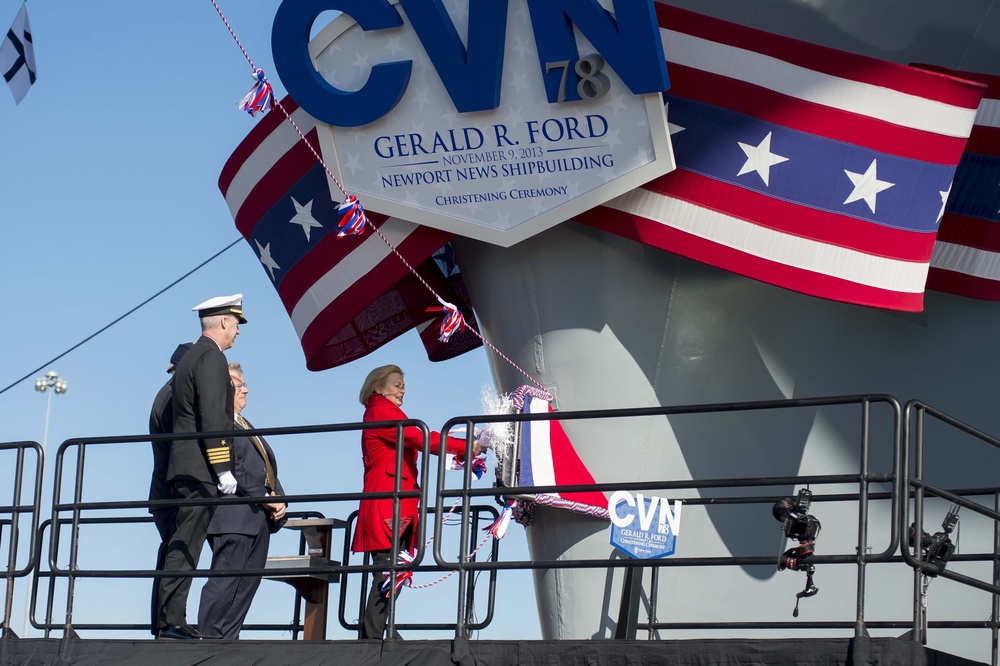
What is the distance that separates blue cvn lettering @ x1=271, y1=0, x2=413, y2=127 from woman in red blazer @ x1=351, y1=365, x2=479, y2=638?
1652 millimetres

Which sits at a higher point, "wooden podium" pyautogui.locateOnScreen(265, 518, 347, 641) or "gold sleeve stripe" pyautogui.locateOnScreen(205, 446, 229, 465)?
"gold sleeve stripe" pyautogui.locateOnScreen(205, 446, 229, 465)

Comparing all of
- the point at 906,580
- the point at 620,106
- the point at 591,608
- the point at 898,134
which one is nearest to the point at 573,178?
the point at 620,106

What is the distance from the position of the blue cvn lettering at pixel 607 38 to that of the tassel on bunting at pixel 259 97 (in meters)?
1.85

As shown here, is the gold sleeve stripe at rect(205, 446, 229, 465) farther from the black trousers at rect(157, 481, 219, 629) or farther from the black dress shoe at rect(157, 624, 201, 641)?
the black dress shoe at rect(157, 624, 201, 641)

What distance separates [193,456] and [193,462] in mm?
34

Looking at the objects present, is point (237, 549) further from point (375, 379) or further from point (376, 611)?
point (375, 379)

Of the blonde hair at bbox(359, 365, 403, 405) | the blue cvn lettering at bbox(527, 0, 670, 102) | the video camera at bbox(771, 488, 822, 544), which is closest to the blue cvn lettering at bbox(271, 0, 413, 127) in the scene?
the blue cvn lettering at bbox(527, 0, 670, 102)

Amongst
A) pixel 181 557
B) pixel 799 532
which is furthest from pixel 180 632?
pixel 799 532

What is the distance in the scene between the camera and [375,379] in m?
→ 7.88

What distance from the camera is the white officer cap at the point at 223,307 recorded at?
299 inches

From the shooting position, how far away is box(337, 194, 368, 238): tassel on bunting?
829 centimetres

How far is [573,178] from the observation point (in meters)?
7.77

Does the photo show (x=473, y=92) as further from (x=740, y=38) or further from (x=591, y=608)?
(x=591, y=608)

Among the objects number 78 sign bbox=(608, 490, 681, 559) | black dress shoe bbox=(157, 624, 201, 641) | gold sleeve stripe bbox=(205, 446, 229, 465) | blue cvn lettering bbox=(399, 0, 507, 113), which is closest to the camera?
number 78 sign bbox=(608, 490, 681, 559)
